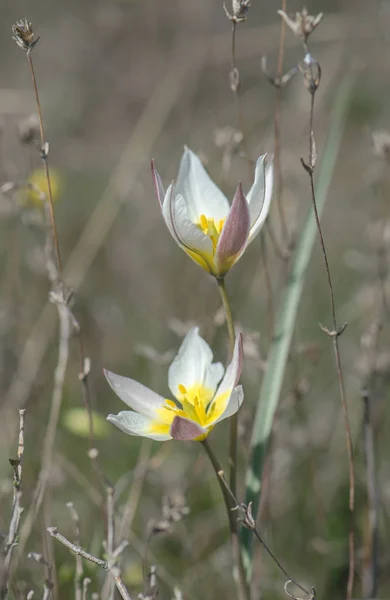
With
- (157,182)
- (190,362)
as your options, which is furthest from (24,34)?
(190,362)

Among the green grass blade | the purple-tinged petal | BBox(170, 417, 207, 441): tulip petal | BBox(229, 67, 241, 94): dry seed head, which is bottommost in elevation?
the green grass blade

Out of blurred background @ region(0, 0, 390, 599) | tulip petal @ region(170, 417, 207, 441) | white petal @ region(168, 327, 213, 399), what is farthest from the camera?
blurred background @ region(0, 0, 390, 599)

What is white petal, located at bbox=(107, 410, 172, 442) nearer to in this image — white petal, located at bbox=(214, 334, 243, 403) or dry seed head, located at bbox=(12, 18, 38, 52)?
white petal, located at bbox=(214, 334, 243, 403)

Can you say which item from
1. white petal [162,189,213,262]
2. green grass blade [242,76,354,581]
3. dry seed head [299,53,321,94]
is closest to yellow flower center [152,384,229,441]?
green grass blade [242,76,354,581]

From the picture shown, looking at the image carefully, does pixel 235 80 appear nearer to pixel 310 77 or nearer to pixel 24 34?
pixel 310 77

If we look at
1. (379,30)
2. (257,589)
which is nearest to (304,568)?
(257,589)

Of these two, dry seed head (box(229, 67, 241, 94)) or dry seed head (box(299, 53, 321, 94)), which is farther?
dry seed head (box(229, 67, 241, 94))
